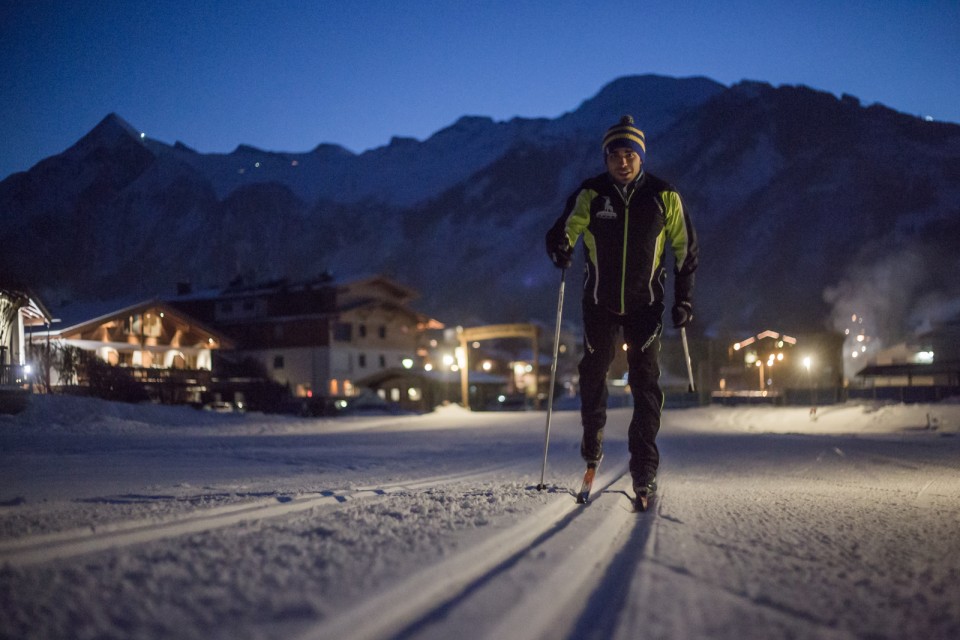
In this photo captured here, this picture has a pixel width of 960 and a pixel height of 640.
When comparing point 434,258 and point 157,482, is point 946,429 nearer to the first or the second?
point 157,482

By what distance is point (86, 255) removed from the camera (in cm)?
1812

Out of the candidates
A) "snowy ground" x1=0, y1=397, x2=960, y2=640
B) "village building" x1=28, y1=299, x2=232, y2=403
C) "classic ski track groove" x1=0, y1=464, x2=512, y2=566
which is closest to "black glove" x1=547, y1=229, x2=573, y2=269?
"snowy ground" x1=0, y1=397, x2=960, y2=640

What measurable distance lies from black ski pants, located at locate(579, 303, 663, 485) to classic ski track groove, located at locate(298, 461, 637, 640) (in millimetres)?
1244

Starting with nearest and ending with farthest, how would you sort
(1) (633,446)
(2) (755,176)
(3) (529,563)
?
(3) (529,563) → (1) (633,446) → (2) (755,176)

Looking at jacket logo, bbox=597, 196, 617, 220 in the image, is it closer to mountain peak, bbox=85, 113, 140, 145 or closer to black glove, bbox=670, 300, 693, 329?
black glove, bbox=670, 300, 693, 329

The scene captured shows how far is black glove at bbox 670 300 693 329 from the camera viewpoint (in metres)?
4.02

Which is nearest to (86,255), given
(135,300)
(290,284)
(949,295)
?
(135,300)

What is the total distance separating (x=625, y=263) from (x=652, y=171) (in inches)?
2001

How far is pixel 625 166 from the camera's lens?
3.96 meters

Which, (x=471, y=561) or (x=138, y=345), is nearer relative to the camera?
(x=471, y=561)

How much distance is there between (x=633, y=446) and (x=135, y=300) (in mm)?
32469

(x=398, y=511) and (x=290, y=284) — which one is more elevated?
(x=290, y=284)

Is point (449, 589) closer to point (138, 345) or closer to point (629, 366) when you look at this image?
point (629, 366)

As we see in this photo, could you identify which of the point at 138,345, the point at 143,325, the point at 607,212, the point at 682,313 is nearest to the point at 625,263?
the point at 607,212
